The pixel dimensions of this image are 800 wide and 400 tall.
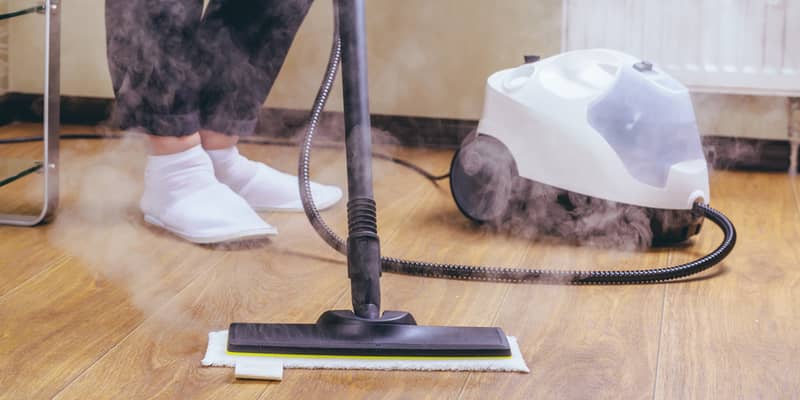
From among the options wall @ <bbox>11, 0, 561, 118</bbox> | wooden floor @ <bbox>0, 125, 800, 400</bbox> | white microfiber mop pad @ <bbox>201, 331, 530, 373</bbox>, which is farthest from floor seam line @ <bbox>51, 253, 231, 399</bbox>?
wall @ <bbox>11, 0, 561, 118</bbox>

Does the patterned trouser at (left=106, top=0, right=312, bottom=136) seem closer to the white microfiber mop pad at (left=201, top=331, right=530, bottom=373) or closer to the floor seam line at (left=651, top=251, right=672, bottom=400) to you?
the white microfiber mop pad at (left=201, top=331, right=530, bottom=373)

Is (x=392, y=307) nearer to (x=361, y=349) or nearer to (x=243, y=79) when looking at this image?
(x=361, y=349)

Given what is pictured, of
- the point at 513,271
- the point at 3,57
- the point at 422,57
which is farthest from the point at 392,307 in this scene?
the point at 3,57

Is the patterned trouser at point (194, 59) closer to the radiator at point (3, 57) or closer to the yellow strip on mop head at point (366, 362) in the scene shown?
the radiator at point (3, 57)

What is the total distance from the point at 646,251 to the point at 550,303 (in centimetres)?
28

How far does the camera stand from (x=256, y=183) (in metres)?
1.52

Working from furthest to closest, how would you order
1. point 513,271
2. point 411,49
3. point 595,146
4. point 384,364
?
point 411,49, point 595,146, point 513,271, point 384,364

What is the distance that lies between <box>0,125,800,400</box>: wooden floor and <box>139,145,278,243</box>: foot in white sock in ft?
0.08

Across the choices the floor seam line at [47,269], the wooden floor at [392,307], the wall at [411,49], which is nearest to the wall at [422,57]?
the wall at [411,49]

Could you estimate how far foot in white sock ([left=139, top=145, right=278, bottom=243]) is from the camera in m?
1.33

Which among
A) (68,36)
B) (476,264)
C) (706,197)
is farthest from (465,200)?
(68,36)

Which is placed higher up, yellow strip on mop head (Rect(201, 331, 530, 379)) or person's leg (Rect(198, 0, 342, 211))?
person's leg (Rect(198, 0, 342, 211))

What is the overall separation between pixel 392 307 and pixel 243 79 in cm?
55

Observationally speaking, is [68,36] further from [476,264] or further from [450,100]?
[476,264]
